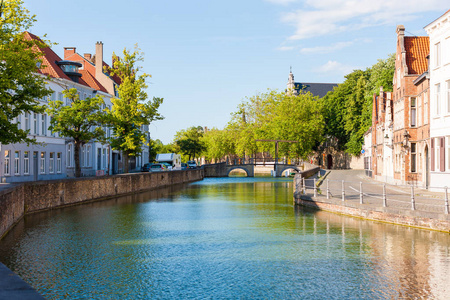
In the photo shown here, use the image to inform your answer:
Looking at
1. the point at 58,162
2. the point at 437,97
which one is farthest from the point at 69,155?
the point at 437,97

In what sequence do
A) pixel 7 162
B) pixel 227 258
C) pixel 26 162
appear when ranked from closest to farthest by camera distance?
pixel 227 258 < pixel 7 162 < pixel 26 162

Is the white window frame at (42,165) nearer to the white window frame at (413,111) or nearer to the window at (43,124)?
the window at (43,124)

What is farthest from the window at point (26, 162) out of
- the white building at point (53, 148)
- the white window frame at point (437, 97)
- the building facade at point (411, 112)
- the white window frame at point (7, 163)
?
the white window frame at point (437, 97)

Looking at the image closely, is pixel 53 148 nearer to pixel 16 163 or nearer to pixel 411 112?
pixel 16 163

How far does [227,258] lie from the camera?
552 inches

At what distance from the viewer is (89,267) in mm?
12789

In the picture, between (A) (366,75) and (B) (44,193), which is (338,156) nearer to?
(A) (366,75)

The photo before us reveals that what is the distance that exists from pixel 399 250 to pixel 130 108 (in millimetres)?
35847

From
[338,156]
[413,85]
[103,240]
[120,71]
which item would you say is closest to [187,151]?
[338,156]

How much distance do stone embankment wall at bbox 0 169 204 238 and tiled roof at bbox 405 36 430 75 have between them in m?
23.0

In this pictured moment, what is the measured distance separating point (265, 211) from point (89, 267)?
15692 mm

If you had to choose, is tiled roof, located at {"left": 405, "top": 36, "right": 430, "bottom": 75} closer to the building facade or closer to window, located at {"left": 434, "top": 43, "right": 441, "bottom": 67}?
the building facade

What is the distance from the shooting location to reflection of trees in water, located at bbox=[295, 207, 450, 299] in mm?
10680

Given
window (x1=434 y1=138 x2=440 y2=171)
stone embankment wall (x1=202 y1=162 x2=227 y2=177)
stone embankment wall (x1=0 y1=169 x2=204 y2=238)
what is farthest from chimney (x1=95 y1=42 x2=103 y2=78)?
window (x1=434 y1=138 x2=440 y2=171)
